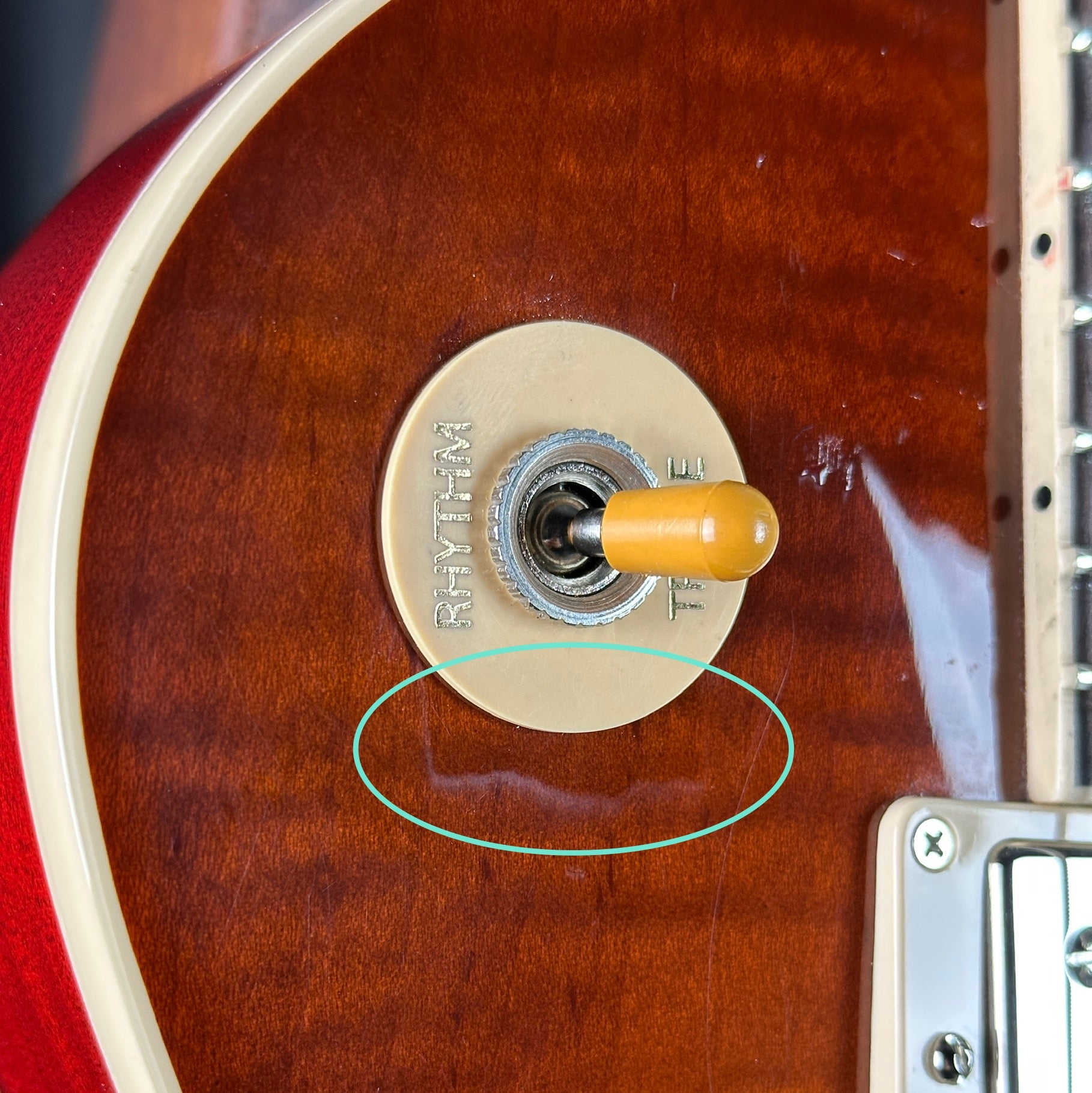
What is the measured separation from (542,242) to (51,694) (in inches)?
9.4

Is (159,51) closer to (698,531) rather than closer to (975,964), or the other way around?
(698,531)

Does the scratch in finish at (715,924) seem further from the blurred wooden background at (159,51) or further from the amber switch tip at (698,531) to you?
the blurred wooden background at (159,51)

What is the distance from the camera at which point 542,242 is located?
0.45m

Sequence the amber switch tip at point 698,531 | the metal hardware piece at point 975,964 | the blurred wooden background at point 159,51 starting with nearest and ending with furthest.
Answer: the amber switch tip at point 698,531, the metal hardware piece at point 975,964, the blurred wooden background at point 159,51

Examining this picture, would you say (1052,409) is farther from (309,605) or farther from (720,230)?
(309,605)

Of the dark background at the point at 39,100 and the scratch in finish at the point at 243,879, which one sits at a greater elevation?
the dark background at the point at 39,100

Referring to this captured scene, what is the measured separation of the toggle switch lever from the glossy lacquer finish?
81 millimetres

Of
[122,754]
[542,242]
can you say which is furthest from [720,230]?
[122,754]

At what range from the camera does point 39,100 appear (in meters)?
0.74

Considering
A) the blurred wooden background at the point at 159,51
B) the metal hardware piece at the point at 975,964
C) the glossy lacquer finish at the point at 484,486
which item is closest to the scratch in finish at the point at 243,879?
the glossy lacquer finish at the point at 484,486

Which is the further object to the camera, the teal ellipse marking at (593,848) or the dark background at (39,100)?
the dark background at (39,100)

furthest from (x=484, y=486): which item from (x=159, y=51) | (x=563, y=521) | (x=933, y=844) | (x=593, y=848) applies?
(x=159, y=51)

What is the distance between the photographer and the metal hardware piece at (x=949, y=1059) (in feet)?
1.54

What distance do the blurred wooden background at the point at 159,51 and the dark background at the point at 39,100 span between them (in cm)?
1
